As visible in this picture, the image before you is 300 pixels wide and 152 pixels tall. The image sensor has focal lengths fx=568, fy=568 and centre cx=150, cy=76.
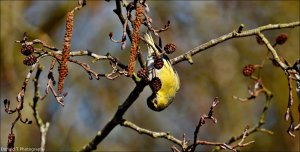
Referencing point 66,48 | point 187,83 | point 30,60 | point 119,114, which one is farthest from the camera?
point 187,83

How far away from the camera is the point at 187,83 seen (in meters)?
5.84

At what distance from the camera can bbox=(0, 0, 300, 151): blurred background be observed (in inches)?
189

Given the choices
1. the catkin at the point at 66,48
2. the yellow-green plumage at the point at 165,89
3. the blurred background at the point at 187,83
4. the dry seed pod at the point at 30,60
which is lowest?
the catkin at the point at 66,48

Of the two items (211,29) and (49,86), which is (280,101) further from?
(49,86)

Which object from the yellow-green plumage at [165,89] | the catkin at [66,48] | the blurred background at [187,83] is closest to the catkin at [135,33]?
the catkin at [66,48]

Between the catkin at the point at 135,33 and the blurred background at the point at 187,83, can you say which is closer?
the catkin at the point at 135,33

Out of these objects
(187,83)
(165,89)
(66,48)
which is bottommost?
(66,48)

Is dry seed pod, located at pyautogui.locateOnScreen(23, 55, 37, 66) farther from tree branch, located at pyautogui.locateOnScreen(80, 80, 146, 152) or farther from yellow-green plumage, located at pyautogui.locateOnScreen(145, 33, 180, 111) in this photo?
yellow-green plumage, located at pyautogui.locateOnScreen(145, 33, 180, 111)

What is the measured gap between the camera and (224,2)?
6062mm

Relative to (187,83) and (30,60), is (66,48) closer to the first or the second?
(30,60)

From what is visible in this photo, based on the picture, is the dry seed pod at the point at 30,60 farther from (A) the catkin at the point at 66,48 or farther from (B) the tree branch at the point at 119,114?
(B) the tree branch at the point at 119,114

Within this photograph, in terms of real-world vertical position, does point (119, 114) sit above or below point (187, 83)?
below

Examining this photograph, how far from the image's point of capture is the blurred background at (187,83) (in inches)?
189

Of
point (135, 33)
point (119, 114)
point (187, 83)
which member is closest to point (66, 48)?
point (135, 33)
